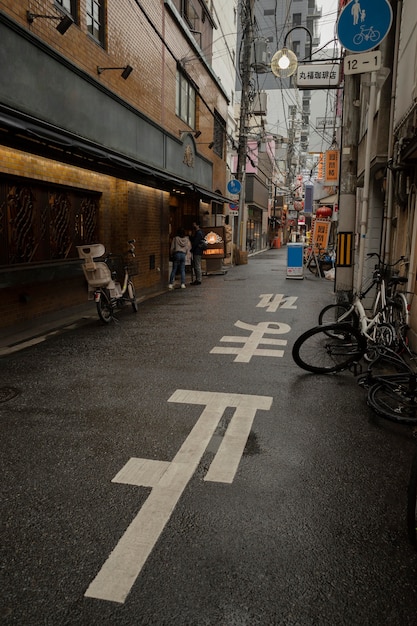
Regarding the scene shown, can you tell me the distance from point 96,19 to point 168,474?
11.2 metres

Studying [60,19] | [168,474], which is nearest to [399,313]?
[168,474]

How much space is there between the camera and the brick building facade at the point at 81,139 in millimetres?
7996

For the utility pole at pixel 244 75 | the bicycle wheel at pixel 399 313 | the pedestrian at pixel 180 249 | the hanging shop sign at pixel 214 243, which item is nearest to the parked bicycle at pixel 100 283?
the bicycle wheel at pixel 399 313

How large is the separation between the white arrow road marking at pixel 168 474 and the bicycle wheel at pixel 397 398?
1.18 metres

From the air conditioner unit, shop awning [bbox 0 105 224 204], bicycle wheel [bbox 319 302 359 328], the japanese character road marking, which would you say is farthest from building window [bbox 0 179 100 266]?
the air conditioner unit

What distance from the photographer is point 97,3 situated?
11297mm

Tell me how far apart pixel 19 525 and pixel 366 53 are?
7.27 meters

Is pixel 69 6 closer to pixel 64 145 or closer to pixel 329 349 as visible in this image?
pixel 64 145

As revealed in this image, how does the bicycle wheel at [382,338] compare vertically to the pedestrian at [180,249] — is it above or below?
below

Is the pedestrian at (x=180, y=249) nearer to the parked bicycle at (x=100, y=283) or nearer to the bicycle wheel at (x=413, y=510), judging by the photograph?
the parked bicycle at (x=100, y=283)

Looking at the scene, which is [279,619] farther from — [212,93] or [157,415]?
[212,93]

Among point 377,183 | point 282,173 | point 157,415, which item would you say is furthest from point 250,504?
point 282,173

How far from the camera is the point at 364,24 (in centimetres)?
681

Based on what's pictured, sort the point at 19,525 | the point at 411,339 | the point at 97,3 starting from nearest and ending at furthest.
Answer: the point at 19,525, the point at 411,339, the point at 97,3
